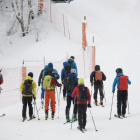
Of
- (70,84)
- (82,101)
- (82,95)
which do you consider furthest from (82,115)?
(70,84)

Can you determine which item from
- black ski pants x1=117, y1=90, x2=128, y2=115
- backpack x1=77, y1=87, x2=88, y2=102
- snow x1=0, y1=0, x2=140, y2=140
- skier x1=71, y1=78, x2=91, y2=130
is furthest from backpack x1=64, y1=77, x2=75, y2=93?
black ski pants x1=117, y1=90, x2=128, y2=115

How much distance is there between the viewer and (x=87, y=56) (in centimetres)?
1814

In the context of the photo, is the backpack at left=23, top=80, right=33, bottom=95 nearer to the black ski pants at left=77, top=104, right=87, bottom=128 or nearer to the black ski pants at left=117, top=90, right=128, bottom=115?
the black ski pants at left=77, top=104, right=87, bottom=128

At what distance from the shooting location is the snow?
6.08m

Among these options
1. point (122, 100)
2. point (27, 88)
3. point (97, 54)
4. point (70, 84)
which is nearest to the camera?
point (70, 84)

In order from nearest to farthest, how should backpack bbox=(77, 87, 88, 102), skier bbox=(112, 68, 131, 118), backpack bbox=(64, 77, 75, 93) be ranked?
backpack bbox=(77, 87, 88, 102) → backpack bbox=(64, 77, 75, 93) → skier bbox=(112, 68, 131, 118)

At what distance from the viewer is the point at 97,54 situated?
2050 cm

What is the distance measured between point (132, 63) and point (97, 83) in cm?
997

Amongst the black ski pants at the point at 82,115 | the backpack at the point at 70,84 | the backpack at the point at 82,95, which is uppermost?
the backpack at the point at 70,84

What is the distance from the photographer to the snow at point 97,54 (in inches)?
239

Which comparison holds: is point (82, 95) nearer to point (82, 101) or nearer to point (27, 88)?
point (82, 101)

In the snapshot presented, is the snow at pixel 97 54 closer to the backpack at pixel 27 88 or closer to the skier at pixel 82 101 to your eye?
the skier at pixel 82 101

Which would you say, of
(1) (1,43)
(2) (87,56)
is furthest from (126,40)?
(1) (1,43)

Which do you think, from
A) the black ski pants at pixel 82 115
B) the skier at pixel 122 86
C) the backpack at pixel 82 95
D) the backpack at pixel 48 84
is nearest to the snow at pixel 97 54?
the black ski pants at pixel 82 115
